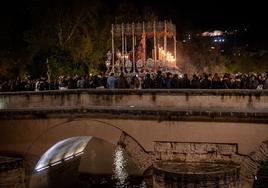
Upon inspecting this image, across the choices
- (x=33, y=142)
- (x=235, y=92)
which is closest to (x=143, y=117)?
(x=235, y=92)

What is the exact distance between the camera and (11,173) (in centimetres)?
1764

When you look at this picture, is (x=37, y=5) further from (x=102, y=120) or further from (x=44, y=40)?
(x=102, y=120)

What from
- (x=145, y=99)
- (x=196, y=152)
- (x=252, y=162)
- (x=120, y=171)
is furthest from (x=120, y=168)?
(x=252, y=162)

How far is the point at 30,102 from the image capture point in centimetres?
1988

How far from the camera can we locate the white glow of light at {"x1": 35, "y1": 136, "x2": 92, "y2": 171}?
67.2 ft

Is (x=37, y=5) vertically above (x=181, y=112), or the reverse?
(x=37, y=5)

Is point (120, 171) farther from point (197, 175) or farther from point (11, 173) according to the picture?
point (197, 175)

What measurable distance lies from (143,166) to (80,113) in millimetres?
2718

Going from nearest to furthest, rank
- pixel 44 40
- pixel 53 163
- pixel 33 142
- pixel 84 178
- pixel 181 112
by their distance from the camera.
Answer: pixel 181 112 < pixel 33 142 < pixel 53 163 < pixel 84 178 < pixel 44 40

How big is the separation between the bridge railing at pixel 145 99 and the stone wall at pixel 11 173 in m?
2.56

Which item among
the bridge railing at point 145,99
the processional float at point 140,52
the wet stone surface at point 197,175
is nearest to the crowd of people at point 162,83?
the bridge railing at point 145,99

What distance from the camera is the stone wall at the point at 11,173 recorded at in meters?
17.1

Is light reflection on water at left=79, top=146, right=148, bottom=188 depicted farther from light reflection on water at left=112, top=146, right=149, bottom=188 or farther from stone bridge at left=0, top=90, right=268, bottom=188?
stone bridge at left=0, top=90, right=268, bottom=188

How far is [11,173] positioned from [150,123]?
456 cm
